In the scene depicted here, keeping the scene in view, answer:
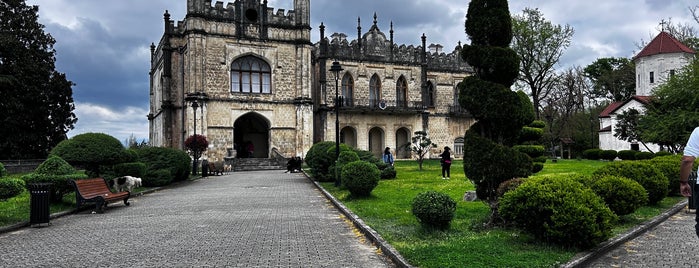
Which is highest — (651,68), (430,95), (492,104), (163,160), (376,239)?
(651,68)

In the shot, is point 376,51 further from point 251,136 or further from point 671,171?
point 671,171

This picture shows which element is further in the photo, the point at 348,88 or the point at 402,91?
the point at 402,91

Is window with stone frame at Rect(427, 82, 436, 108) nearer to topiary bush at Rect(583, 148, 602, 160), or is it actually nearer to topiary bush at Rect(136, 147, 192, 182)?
topiary bush at Rect(583, 148, 602, 160)

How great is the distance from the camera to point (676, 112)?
1041 inches

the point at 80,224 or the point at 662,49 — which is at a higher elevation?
the point at 662,49

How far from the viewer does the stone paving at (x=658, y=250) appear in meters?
6.56

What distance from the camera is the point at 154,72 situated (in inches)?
1772

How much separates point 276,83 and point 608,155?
26721 mm

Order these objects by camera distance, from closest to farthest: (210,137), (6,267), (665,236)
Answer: (6,267)
(665,236)
(210,137)

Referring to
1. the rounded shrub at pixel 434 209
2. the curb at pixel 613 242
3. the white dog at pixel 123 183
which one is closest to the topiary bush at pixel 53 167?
the white dog at pixel 123 183

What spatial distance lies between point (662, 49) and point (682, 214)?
43034mm

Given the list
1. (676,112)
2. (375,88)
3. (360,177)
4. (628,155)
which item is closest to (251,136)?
(375,88)

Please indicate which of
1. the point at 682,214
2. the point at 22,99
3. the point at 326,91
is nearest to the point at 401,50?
the point at 326,91

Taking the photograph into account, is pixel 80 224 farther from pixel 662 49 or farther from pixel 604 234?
pixel 662 49
